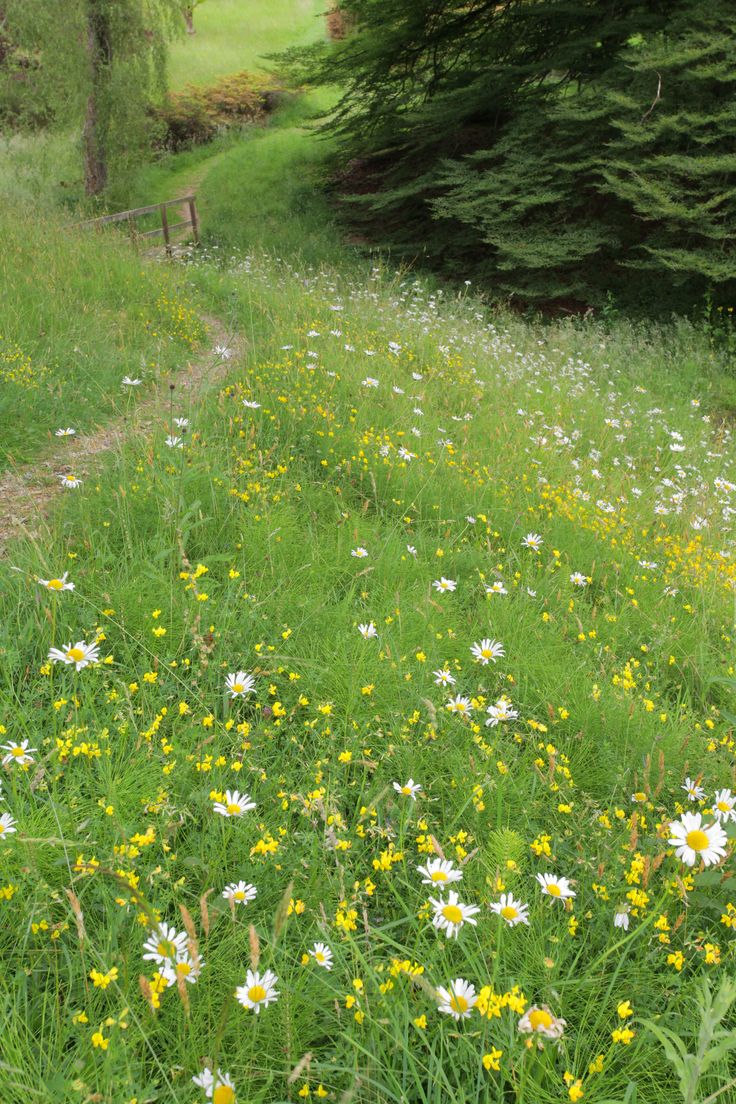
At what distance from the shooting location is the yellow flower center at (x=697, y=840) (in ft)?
5.74

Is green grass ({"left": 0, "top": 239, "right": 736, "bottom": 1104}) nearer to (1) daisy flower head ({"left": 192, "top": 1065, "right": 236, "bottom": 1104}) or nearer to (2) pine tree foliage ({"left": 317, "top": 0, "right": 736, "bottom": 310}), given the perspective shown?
(1) daisy flower head ({"left": 192, "top": 1065, "right": 236, "bottom": 1104})

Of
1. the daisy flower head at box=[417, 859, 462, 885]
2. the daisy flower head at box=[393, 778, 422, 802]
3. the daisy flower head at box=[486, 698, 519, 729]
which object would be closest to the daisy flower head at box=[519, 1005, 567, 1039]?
the daisy flower head at box=[417, 859, 462, 885]

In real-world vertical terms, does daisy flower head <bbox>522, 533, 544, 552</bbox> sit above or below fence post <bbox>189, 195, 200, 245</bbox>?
below

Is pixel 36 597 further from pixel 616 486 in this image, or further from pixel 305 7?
pixel 305 7

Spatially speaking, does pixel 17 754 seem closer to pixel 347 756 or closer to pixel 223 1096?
pixel 347 756

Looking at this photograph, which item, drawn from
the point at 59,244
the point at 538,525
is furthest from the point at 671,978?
the point at 59,244

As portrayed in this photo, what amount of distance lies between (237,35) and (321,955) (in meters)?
43.8

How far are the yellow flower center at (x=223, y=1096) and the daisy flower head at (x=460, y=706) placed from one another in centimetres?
140

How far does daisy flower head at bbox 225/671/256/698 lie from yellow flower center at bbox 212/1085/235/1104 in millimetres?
1208

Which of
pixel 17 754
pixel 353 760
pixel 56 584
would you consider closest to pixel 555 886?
pixel 353 760

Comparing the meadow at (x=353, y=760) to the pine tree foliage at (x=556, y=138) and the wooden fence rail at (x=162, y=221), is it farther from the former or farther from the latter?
the pine tree foliage at (x=556, y=138)

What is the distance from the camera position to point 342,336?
21.5 ft

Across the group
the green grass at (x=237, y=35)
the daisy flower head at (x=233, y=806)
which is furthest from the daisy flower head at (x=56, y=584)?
the green grass at (x=237, y=35)

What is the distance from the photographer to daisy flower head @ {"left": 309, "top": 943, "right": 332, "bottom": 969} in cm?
162
